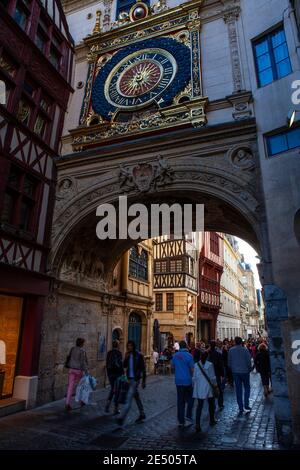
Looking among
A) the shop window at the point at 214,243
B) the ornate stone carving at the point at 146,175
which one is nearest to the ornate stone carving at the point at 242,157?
the ornate stone carving at the point at 146,175

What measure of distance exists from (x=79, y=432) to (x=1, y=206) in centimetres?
506

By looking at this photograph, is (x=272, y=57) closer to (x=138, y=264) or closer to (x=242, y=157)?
(x=242, y=157)

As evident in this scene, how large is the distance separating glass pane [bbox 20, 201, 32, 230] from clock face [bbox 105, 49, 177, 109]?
431 cm

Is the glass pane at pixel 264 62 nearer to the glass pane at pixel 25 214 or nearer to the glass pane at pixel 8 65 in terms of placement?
the glass pane at pixel 8 65

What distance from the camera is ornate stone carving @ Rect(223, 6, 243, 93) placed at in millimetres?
8547

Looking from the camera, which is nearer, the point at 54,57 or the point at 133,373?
the point at 133,373

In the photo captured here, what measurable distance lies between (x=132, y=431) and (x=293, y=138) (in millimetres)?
6547

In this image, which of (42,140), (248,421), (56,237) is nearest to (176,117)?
(42,140)

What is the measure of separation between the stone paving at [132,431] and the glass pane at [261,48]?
8.61 meters

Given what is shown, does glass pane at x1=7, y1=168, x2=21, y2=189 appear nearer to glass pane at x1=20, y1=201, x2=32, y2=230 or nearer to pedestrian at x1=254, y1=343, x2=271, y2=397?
glass pane at x1=20, y1=201, x2=32, y2=230

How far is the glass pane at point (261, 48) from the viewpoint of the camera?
26.4 ft

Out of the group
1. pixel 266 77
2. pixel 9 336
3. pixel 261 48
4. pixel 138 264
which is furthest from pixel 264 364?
pixel 261 48

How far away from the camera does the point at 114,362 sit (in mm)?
6664

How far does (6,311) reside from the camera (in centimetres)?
788
